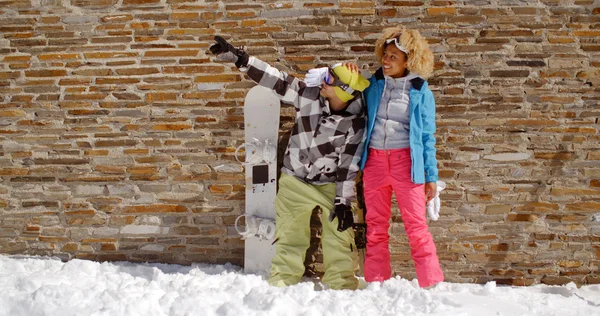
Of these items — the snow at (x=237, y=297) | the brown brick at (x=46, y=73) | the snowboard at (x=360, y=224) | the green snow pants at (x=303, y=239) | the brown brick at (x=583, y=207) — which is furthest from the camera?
the brown brick at (x=46, y=73)

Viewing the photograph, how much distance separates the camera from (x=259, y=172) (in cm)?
351

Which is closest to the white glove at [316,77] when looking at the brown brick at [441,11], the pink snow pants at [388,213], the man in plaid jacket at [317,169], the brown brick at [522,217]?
the man in plaid jacket at [317,169]

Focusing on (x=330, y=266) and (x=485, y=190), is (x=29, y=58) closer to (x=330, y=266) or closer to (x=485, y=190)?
(x=330, y=266)

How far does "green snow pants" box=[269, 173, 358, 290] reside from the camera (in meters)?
3.25

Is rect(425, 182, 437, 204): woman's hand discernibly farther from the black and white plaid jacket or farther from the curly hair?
the curly hair

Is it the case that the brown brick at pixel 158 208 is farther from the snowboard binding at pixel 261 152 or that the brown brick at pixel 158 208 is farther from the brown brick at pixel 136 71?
the brown brick at pixel 136 71

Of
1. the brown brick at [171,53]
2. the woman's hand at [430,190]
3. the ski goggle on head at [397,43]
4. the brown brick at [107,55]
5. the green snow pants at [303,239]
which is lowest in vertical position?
the green snow pants at [303,239]

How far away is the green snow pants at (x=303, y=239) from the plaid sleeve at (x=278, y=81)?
0.58 metres

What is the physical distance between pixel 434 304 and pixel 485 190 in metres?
1.22

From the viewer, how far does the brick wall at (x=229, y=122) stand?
349 cm

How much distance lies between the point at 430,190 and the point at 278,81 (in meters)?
A: 1.29

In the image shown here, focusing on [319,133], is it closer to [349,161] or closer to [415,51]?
[349,161]

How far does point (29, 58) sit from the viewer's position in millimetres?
3668

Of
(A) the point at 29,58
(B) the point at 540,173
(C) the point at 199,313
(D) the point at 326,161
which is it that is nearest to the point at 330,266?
(D) the point at 326,161
